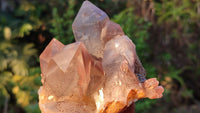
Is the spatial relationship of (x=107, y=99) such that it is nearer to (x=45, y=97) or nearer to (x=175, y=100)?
(x=45, y=97)

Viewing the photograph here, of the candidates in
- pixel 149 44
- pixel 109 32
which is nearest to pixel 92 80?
pixel 109 32

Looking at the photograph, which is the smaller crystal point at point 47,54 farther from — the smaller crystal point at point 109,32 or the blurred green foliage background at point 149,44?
the blurred green foliage background at point 149,44

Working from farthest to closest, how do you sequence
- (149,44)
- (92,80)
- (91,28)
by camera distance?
(149,44)
(91,28)
(92,80)

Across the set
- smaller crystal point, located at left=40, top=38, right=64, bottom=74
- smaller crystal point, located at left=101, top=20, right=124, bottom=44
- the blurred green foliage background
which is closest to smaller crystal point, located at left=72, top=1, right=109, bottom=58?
smaller crystal point, located at left=101, top=20, right=124, bottom=44

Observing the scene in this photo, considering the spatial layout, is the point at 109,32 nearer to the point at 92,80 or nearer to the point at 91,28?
the point at 91,28

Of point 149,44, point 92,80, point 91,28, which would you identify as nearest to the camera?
point 92,80

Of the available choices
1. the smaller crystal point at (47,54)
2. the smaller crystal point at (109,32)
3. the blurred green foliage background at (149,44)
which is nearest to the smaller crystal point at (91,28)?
the smaller crystal point at (109,32)

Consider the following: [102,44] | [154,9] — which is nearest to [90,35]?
[102,44]
